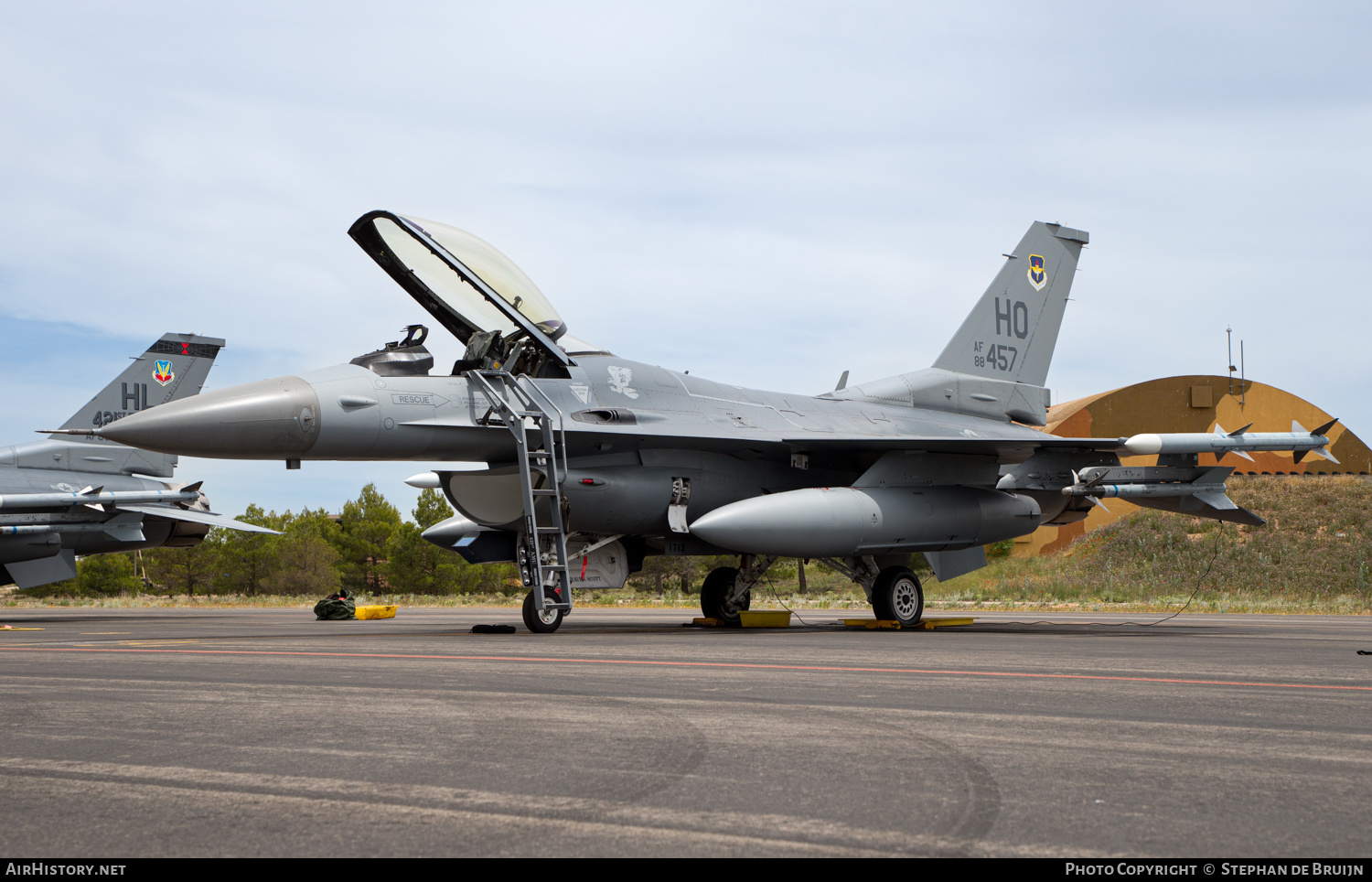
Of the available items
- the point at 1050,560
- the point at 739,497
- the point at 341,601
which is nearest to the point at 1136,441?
the point at 739,497

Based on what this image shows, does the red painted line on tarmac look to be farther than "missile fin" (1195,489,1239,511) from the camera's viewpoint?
No

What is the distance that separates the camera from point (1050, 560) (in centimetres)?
3731

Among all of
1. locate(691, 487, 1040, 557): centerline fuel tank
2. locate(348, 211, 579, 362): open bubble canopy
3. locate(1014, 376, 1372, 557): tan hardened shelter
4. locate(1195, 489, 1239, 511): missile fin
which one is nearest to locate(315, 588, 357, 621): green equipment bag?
locate(348, 211, 579, 362): open bubble canopy

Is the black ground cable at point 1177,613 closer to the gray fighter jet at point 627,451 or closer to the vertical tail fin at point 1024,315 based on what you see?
the gray fighter jet at point 627,451

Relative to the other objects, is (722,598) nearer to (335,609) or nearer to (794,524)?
(794,524)

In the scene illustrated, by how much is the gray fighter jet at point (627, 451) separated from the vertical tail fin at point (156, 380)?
1326cm

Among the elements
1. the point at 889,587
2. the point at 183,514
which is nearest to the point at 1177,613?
the point at 889,587

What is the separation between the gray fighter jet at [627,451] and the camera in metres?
11.4

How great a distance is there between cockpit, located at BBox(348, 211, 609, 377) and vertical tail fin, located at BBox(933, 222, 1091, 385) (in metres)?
7.29

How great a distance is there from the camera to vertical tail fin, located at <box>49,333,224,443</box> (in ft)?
80.6

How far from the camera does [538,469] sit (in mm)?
12133

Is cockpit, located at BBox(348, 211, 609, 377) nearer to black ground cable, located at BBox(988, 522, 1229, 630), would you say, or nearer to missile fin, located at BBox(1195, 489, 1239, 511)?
missile fin, located at BBox(1195, 489, 1239, 511)

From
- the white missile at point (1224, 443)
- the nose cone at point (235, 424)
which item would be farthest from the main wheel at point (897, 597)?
the nose cone at point (235, 424)

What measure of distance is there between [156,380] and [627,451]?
17.0m
